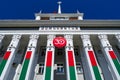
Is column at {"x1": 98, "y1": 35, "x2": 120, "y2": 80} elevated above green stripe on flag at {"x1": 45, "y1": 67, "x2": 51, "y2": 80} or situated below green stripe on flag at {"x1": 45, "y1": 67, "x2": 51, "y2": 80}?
above

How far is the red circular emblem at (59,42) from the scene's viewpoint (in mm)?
19906

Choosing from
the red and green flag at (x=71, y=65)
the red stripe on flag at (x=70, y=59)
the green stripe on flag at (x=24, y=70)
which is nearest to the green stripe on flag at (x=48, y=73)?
the red and green flag at (x=71, y=65)

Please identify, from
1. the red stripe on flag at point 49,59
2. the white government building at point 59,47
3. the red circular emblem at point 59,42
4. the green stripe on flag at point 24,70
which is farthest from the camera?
the red circular emblem at point 59,42

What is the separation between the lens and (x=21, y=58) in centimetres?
2086

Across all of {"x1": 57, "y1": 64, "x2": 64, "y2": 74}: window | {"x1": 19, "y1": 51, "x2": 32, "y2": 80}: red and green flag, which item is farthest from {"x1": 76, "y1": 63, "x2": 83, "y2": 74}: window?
{"x1": 19, "y1": 51, "x2": 32, "y2": 80}: red and green flag

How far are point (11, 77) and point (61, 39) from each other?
6477 millimetres

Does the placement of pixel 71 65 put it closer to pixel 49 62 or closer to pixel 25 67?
pixel 49 62

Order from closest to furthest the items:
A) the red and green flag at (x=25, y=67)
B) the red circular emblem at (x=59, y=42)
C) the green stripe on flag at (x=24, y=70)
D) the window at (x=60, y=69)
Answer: the green stripe on flag at (x=24, y=70) → the red and green flag at (x=25, y=67) → the window at (x=60, y=69) → the red circular emblem at (x=59, y=42)

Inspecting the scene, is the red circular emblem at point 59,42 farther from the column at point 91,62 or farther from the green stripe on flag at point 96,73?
the green stripe on flag at point 96,73

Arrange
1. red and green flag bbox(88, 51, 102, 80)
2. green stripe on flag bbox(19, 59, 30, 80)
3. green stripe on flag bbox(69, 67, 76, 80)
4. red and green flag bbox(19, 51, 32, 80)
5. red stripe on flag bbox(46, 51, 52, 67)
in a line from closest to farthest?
green stripe on flag bbox(69, 67, 76, 80), red and green flag bbox(88, 51, 102, 80), green stripe on flag bbox(19, 59, 30, 80), red and green flag bbox(19, 51, 32, 80), red stripe on flag bbox(46, 51, 52, 67)

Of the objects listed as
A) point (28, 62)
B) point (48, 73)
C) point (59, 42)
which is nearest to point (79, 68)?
point (59, 42)

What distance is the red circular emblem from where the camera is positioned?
19.9 m

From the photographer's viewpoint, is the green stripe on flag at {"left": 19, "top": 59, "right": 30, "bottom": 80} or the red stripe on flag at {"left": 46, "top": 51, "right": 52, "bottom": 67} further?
the red stripe on flag at {"left": 46, "top": 51, "right": 52, "bottom": 67}

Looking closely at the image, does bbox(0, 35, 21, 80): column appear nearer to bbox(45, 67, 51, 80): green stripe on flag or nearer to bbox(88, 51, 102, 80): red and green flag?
bbox(45, 67, 51, 80): green stripe on flag
